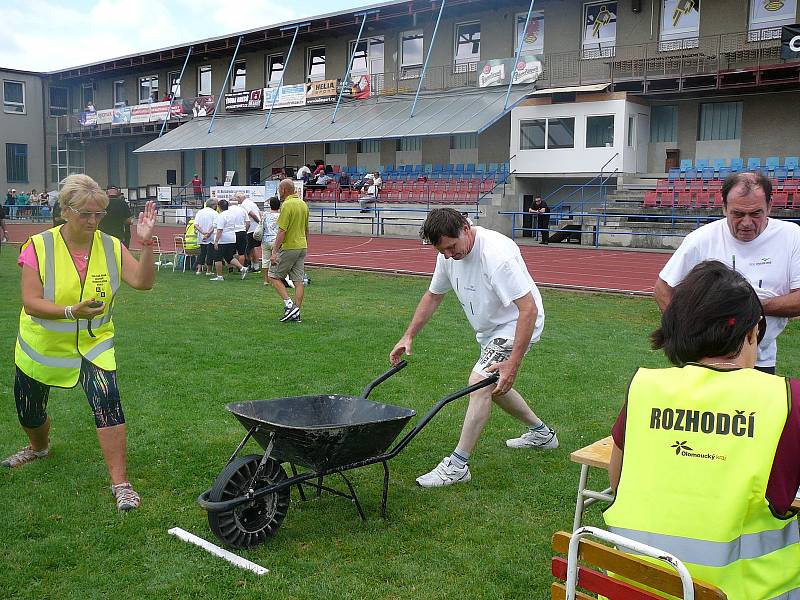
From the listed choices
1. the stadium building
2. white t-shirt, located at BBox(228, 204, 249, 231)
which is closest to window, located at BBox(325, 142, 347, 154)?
the stadium building

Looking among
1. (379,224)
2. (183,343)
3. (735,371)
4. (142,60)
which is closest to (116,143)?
(142,60)

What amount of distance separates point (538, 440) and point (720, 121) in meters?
25.8

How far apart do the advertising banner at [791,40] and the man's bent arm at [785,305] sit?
24.3m

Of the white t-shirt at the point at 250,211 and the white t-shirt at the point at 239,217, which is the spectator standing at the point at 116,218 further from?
the white t-shirt at the point at 250,211

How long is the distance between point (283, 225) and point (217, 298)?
Answer: 2.68m

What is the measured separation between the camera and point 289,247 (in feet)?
38.2

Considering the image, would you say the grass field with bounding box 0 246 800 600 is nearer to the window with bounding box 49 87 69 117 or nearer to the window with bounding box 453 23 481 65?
the window with bounding box 453 23 481 65

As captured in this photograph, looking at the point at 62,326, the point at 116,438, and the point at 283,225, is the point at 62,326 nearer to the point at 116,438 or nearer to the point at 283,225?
the point at 116,438

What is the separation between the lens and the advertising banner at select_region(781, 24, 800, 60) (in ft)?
81.5

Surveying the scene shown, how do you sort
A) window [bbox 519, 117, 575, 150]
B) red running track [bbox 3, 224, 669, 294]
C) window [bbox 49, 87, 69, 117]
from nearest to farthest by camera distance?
red running track [bbox 3, 224, 669, 294] → window [bbox 519, 117, 575, 150] → window [bbox 49, 87, 69, 117]

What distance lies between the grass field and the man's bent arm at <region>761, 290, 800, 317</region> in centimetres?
156

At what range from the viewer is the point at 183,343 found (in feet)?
30.9

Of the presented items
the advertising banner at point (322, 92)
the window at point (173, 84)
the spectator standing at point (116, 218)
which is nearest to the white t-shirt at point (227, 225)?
the spectator standing at point (116, 218)

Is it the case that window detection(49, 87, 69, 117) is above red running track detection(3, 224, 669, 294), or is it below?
above
